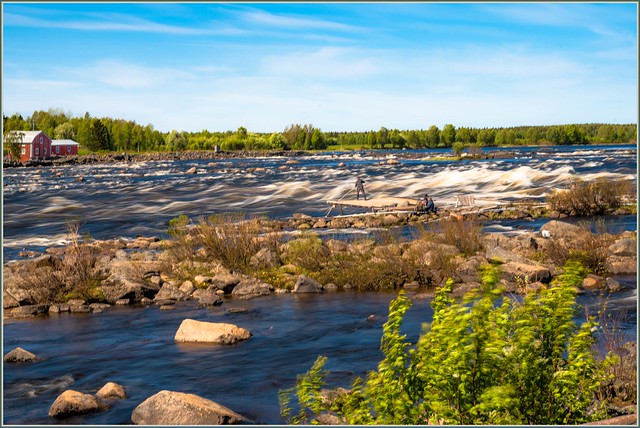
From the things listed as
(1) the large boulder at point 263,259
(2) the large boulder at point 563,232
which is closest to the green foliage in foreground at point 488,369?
(1) the large boulder at point 263,259

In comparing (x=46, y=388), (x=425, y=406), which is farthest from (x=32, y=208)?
(x=425, y=406)

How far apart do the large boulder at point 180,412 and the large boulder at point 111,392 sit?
5.71 ft

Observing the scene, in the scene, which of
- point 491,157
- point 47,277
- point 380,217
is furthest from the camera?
point 491,157

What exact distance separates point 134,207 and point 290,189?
1557cm

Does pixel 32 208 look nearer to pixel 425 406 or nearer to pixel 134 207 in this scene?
pixel 134 207

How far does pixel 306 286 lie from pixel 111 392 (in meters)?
9.80

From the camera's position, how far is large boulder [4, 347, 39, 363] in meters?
16.0

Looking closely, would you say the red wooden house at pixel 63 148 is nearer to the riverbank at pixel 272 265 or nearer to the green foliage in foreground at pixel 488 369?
the riverbank at pixel 272 265

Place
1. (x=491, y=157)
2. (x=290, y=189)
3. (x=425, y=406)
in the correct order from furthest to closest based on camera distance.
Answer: (x=491, y=157)
(x=290, y=189)
(x=425, y=406)

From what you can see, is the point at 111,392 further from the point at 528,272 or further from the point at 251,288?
the point at 528,272

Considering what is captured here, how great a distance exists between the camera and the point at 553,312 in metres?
8.02

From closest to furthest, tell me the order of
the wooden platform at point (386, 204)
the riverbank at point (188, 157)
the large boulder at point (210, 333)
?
the large boulder at point (210, 333)
the wooden platform at point (386, 204)
the riverbank at point (188, 157)

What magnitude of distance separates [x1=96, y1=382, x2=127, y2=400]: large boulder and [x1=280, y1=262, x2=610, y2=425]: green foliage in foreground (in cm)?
694

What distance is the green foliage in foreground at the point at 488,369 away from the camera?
7.20 metres
